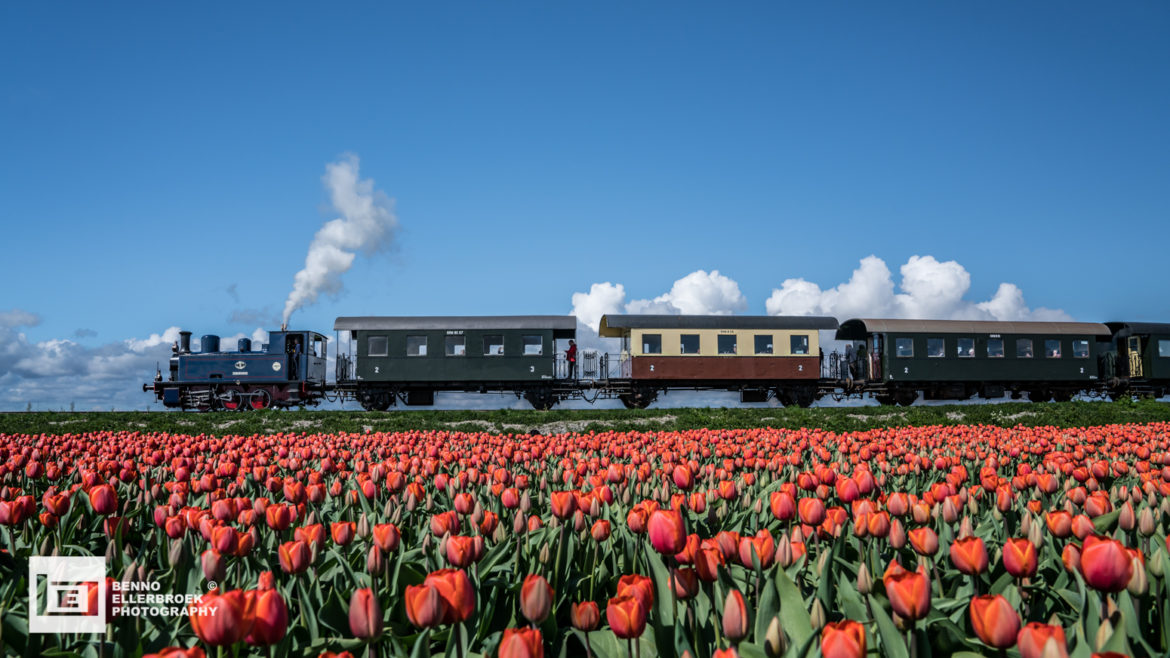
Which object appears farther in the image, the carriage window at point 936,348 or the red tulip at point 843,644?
the carriage window at point 936,348

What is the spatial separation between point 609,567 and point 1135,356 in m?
30.0

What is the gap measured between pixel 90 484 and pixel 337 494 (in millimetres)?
1183

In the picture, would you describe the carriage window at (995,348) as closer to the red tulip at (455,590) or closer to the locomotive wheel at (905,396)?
the locomotive wheel at (905,396)

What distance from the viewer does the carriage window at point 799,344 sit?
22.3m

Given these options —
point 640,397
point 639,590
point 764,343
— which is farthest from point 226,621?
point 764,343

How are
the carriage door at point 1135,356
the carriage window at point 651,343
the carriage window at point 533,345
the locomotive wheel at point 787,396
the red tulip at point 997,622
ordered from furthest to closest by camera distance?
the carriage door at point 1135,356
the locomotive wheel at point 787,396
the carriage window at point 651,343
the carriage window at point 533,345
the red tulip at point 997,622

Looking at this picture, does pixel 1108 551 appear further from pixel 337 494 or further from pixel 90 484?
pixel 90 484

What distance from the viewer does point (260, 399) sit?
2270 centimetres

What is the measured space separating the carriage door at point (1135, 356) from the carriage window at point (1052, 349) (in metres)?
3.59

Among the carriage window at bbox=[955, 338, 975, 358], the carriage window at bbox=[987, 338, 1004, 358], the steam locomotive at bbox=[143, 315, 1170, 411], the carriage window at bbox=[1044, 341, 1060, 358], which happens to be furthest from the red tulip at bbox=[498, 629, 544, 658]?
the carriage window at bbox=[1044, 341, 1060, 358]

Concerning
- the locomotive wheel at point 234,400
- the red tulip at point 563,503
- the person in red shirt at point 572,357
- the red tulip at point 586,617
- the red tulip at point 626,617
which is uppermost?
the person in red shirt at point 572,357

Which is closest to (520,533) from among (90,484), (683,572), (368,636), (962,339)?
(683,572)

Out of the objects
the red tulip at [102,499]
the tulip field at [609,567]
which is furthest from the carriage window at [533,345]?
the red tulip at [102,499]

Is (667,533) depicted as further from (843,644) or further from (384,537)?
(384,537)
